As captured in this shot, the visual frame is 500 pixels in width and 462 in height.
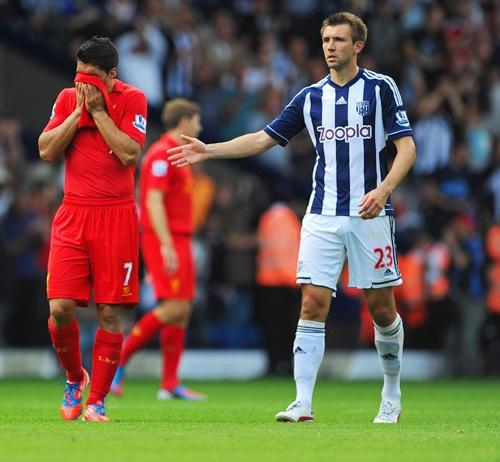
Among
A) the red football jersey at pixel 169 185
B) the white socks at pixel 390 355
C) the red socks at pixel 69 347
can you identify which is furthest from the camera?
the red football jersey at pixel 169 185

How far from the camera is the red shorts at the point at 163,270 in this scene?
42.9 ft

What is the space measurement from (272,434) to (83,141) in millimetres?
2370

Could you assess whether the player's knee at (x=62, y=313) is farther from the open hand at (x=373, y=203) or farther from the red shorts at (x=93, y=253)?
the open hand at (x=373, y=203)

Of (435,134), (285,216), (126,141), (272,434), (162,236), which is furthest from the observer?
(435,134)

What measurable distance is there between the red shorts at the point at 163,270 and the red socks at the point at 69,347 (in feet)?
11.4

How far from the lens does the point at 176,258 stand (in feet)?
42.3

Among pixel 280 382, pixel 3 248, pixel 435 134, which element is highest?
pixel 435 134

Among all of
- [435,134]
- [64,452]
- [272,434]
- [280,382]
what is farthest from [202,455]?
[435,134]

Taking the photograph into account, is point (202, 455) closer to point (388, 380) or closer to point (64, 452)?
point (64, 452)

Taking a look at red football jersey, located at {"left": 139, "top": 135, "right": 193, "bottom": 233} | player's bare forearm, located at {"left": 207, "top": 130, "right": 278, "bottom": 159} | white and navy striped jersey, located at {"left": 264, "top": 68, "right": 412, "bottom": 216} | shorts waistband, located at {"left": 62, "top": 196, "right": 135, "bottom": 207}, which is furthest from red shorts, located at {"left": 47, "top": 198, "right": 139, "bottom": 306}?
red football jersey, located at {"left": 139, "top": 135, "right": 193, "bottom": 233}

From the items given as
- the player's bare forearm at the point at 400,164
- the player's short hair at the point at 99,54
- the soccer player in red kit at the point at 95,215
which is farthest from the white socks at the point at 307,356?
the player's short hair at the point at 99,54

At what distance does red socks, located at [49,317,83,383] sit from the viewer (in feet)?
31.0

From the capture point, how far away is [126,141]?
30.6ft

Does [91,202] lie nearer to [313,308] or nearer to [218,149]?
[218,149]
